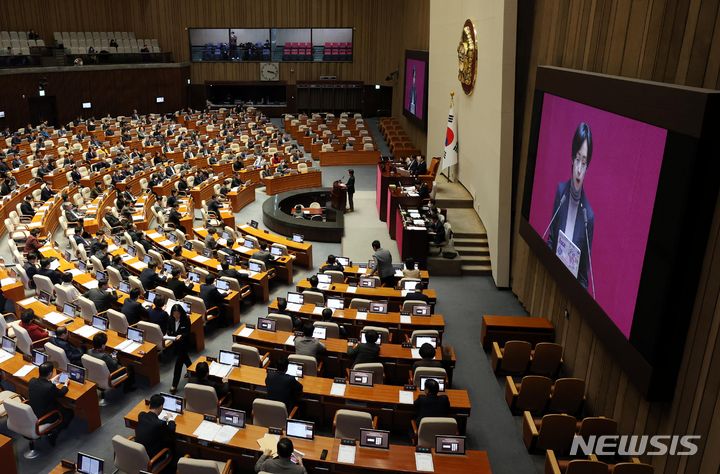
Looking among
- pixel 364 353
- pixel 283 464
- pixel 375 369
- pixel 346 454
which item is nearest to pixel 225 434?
pixel 283 464

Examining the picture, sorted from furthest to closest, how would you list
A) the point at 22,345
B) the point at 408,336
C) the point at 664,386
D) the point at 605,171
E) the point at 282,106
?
the point at 282,106 → the point at 408,336 → the point at 22,345 → the point at 605,171 → the point at 664,386

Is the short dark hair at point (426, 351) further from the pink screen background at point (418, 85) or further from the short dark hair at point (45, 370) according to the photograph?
the pink screen background at point (418, 85)

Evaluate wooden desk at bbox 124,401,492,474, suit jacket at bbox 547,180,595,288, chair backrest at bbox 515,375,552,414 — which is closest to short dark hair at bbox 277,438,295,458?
wooden desk at bbox 124,401,492,474

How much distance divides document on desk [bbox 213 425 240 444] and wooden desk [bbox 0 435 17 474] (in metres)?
2.31

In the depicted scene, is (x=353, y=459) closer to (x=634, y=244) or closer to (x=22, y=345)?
(x=634, y=244)

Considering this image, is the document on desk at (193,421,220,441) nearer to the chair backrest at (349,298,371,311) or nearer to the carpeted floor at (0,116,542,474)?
the carpeted floor at (0,116,542,474)

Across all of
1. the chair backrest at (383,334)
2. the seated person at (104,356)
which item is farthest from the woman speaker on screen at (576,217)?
the seated person at (104,356)

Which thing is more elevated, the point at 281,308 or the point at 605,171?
the point at 605,171

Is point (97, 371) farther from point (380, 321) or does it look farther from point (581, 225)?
point (581, 225)

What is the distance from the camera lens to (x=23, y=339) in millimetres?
8719

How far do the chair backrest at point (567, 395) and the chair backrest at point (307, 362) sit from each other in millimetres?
3324

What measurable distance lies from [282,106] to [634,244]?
3364cm

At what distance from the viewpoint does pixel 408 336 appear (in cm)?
961

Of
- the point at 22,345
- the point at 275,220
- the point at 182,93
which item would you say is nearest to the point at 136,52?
the point at 182,93
